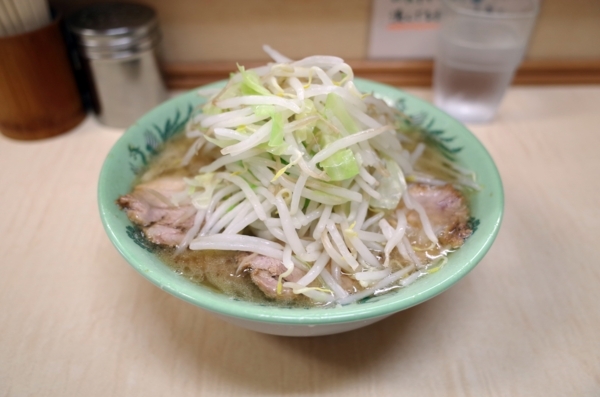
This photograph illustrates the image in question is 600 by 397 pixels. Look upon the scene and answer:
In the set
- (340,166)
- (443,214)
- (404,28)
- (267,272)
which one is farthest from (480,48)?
(267,272)

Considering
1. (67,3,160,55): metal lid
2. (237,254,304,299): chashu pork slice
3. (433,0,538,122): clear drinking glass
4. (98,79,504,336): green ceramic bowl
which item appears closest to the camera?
(98,79,504,336): green ceramic bowl

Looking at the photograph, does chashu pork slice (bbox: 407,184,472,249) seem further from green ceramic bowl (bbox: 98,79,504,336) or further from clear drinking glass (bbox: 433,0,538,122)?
clear drinking glass (bbox: 433,0,538,122)

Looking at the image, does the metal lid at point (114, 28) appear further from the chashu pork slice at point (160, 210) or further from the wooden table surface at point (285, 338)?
the chashu pork slice at point (160, 210)

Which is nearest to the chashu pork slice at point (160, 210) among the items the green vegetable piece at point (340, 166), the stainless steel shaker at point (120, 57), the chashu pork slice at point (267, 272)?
the chashu pork slice at point (267, 272)

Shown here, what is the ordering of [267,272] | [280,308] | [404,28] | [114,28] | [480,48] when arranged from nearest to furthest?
[280,308], [267,272], [114,28], [480,48], [404,28]

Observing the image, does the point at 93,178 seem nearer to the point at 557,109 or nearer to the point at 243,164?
the point at 243,164

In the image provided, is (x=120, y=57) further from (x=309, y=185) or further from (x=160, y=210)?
(x=309, y=185)

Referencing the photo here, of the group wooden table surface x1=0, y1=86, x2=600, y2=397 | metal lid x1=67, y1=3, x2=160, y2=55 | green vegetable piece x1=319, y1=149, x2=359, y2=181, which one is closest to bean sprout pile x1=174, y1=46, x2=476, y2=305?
green vegetable piece x1=319, y1=149, x2=359, y2=181
